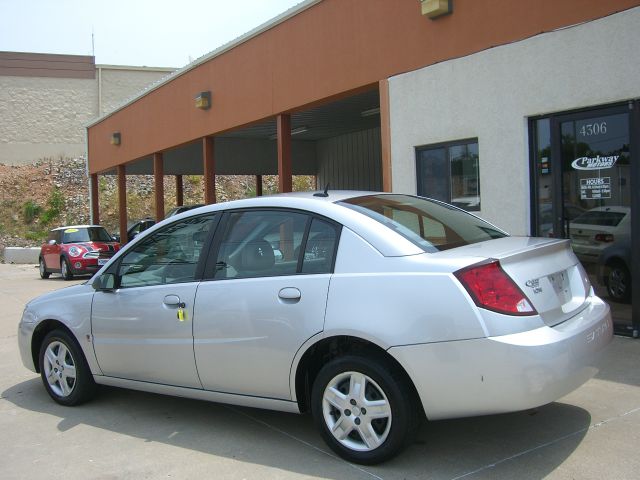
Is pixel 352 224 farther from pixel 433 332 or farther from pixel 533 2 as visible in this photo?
pixel 533 2

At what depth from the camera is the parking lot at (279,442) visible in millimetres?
3629

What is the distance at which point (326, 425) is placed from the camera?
3.79 m

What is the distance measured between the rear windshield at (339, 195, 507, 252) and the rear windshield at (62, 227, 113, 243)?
47.4 ft

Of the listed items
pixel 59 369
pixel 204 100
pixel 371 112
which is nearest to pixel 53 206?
pixel 204 100

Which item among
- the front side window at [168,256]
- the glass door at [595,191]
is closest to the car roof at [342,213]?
the front side window at [168,256]

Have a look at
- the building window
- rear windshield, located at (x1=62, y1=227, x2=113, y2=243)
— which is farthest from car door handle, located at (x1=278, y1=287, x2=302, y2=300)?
rear windshield, located at (x1=62, y1=227, x2=113, y2=243)

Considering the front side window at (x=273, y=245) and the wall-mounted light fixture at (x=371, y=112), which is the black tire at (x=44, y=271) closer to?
the wall-mounted light fixture at (x=371, y=112)

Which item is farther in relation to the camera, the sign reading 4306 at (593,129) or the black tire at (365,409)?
the sign reading 4306 at (593,129)

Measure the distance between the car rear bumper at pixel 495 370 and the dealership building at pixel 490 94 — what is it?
343cm

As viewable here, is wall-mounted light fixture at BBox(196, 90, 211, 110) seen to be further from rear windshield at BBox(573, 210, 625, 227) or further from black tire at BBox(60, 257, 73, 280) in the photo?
rear windshield at BBox(573, 210, 625, 227)

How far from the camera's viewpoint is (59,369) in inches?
208

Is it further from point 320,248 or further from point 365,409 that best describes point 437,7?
point 365,409

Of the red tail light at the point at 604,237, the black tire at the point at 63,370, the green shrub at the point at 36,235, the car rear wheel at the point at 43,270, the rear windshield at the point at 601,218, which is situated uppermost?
the green shrub at the point at 36,235

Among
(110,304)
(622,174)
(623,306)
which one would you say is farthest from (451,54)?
(110,304)
